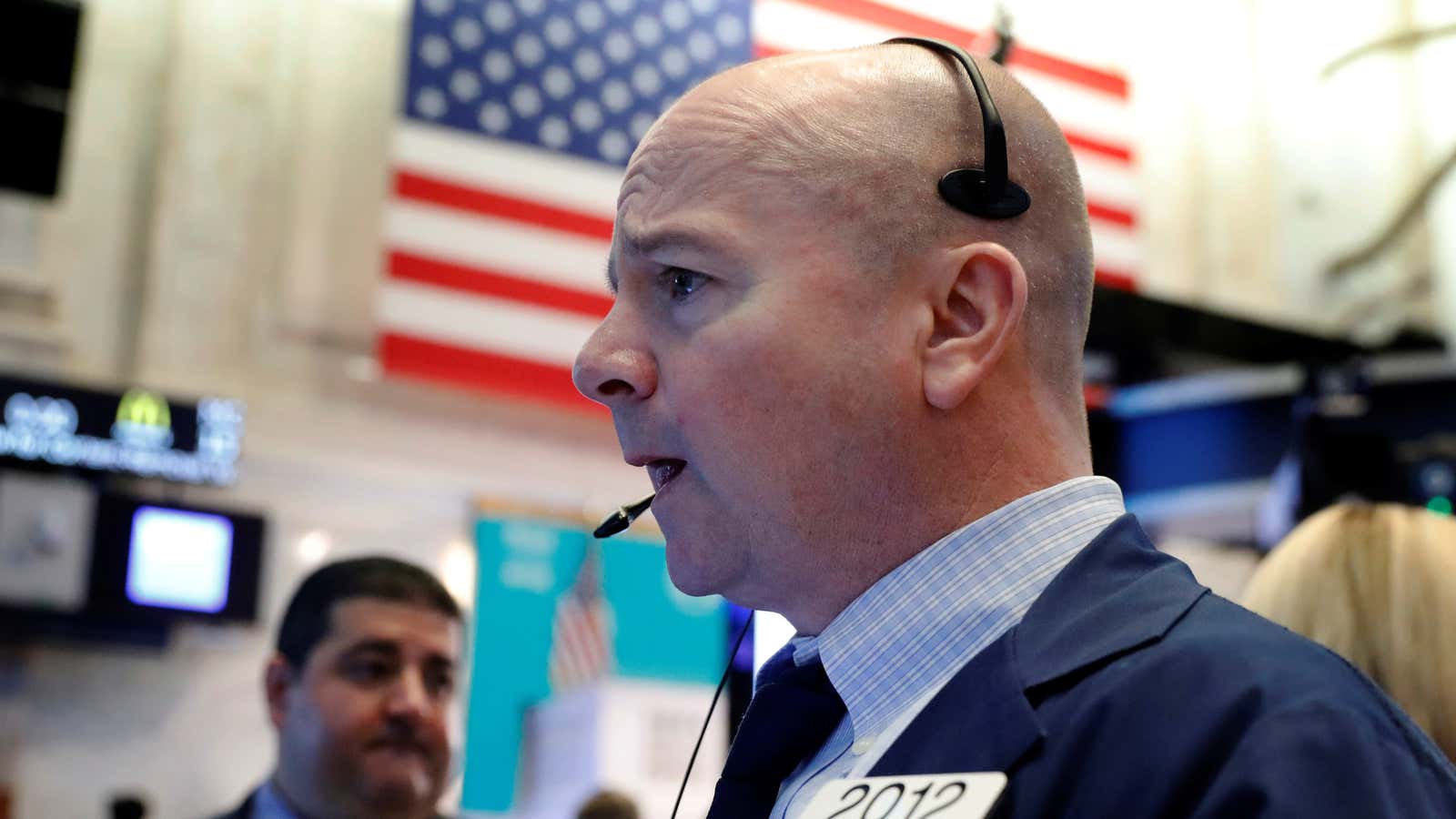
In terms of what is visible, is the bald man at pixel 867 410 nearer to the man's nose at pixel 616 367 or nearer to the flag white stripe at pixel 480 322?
the man's nose at pixel 616 367

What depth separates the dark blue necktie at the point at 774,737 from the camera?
1.10 m

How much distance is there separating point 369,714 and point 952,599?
2.16 metres

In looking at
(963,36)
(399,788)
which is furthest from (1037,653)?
(963,36)

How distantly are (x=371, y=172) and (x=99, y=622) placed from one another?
7.03 feet

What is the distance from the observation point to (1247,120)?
323 inches

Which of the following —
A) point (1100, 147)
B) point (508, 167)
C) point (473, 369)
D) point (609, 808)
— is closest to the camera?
point (609, 808)

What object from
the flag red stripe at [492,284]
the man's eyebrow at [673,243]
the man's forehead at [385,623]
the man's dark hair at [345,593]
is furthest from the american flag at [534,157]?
the man's eyebrow at [673,243]

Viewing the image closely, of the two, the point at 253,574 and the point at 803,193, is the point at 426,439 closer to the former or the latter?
the point at 253,574

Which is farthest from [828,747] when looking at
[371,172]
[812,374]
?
[371,172]

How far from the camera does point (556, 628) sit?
6164 millimetres

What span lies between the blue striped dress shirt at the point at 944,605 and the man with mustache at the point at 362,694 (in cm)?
201

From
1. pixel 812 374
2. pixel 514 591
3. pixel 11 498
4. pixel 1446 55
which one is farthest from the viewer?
pixel 1446 55

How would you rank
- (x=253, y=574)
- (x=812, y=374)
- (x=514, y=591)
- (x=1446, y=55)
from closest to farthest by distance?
(x=812, y=374)
(x=253, y=574)
(x=514, y=591)
(x=1446, y=55)

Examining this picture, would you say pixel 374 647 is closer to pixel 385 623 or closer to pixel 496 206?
pixel 385 623
